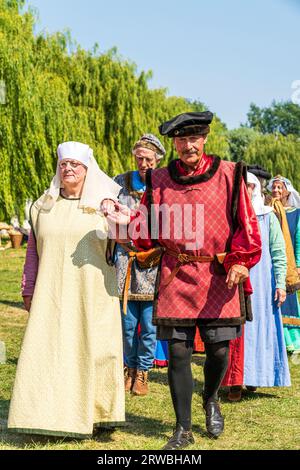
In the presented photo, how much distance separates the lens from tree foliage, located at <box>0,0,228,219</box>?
56.0 ft

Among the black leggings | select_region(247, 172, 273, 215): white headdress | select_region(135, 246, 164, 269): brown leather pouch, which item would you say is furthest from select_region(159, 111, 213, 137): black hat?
select_region(247, 172, 273, 215): white headdress

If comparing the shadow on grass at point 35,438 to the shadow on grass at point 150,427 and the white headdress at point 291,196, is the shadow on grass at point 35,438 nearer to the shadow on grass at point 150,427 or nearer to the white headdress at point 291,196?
the shadow on grass at point 150,427

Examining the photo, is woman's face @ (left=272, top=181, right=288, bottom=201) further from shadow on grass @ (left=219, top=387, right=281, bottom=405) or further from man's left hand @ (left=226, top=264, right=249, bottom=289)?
man's left hand @ (left=226, top=264, right=249, bottom=289)

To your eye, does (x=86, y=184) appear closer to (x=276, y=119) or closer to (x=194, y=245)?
(x=194, y=245)

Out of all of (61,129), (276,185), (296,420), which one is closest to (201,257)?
(296,420)

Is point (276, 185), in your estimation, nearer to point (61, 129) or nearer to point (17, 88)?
point (17, 88)

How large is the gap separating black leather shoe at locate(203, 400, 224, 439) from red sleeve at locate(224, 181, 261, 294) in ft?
2.88

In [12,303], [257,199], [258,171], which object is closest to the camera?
[257,199]

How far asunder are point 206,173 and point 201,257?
47 centimetres

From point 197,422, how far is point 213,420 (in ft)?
1.27

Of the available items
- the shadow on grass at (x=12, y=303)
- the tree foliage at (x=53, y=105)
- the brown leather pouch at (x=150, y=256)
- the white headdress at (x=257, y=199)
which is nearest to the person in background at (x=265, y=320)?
the white headdress at (x=257, y=199)

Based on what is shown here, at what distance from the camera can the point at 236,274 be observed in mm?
4523

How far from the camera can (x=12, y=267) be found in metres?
19.0

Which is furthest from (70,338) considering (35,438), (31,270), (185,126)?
(185,126)
